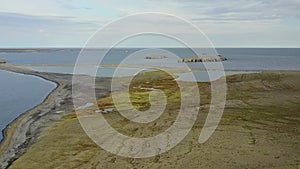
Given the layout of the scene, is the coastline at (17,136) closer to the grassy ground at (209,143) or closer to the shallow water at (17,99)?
the grassy ground at (209,143)

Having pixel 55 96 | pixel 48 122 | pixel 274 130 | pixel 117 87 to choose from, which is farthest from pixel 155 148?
pixel 117 87

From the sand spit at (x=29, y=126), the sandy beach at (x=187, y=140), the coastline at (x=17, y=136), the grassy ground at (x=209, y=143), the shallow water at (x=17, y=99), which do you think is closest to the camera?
the grassy ground at (x=209, y=143)

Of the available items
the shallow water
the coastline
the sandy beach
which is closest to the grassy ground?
the sandy beach

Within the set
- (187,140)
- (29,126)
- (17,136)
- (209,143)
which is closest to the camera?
(209,143)

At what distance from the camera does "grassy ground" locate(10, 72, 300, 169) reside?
1557 cm

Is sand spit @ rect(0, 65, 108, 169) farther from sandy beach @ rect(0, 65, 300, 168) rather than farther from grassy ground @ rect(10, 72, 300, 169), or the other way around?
grassy ground @ rect(10, 72, 300, 169)

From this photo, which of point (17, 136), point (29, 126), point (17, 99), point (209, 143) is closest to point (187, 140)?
point (209, 143)

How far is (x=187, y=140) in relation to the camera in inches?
739

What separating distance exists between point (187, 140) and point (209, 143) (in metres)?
1.34

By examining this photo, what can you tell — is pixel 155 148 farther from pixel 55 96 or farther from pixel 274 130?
pixel 55 96

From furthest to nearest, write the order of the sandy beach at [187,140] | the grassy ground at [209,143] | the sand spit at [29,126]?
1. the sand spit at [29,126]
2. the sandy beach at [187,140]
3. the grassy ground at [209,143]

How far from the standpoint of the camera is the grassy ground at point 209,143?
1557 cm

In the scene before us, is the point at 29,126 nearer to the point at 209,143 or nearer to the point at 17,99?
the point at 209,143

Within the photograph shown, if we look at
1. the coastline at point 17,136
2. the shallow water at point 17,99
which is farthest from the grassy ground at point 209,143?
the shallow water at point 17,99
